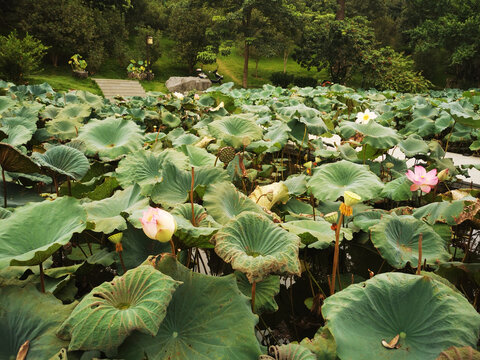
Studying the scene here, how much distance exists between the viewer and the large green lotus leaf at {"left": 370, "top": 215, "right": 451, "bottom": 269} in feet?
3.13

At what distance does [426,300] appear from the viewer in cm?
68

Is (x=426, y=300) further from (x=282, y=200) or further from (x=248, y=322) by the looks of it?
(x=282, y=200)

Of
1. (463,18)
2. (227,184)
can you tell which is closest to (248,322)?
(227,184)

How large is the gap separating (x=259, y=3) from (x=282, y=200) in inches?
586

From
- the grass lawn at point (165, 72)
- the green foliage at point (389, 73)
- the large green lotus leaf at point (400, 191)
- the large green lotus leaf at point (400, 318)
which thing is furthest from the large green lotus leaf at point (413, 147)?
the green foliage at point (389, 73)

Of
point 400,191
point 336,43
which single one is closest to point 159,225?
point 400,191

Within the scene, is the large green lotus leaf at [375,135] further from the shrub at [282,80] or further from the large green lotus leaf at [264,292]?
the shrub at [282,80]

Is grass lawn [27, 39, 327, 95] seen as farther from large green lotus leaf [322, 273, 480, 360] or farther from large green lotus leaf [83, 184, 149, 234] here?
large green lotus leaf [322, 273, 480, 360]

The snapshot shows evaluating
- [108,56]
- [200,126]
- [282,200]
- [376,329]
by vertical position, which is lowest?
[108,56]

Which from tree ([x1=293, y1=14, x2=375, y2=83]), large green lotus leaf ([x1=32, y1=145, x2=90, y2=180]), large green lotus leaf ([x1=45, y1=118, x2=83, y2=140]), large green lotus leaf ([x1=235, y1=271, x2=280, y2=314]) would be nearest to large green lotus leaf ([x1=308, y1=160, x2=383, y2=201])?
large green lotus leaf ([x1=235, y1=271, x2=280, y2=314])

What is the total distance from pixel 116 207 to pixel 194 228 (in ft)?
1.35

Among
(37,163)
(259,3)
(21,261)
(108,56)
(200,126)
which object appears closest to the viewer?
(21,261)

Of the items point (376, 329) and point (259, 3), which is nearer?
point (376, 329)

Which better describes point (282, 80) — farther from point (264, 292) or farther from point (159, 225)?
point (159, 225)
